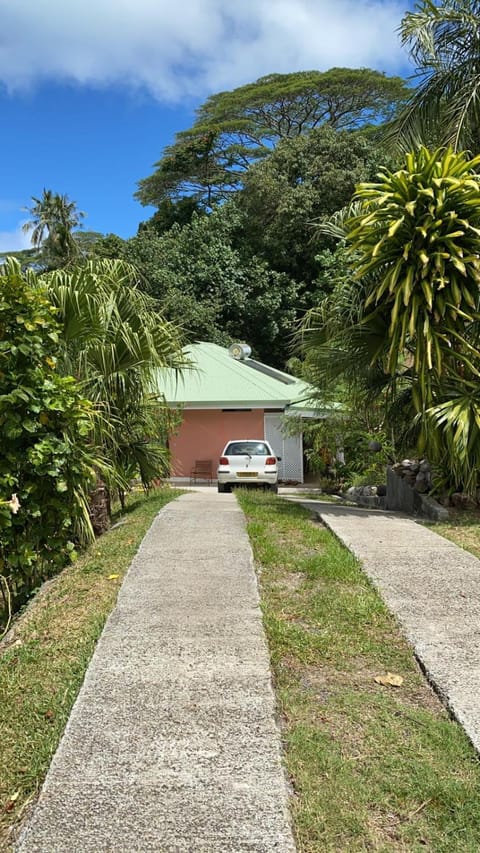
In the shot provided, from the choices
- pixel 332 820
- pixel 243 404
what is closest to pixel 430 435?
pixel 332 820

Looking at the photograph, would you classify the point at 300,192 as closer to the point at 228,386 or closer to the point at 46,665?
the point at 228,386

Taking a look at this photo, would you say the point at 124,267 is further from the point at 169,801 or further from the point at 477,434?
the point at 169,801

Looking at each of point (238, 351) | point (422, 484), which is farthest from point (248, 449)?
point (238, 351)

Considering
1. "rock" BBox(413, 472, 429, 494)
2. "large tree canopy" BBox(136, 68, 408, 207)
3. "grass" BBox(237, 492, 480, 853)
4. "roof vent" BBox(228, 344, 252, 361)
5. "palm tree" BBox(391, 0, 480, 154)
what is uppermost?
"large tree canopy" BBox(136, 68, 408, 207)

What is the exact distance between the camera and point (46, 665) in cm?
388

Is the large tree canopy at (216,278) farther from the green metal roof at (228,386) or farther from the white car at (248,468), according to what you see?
the white car at (248,468)

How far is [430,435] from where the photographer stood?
28.1ft

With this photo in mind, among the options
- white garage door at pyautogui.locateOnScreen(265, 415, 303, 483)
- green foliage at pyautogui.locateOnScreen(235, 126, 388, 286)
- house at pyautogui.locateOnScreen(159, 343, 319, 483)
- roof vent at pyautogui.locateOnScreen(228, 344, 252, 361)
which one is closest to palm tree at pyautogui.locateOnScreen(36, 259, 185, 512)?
house at pyautogui.locateOnScreen(159, 343, 319, 483)

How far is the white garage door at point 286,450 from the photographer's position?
2317cm

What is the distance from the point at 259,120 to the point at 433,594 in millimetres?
38594

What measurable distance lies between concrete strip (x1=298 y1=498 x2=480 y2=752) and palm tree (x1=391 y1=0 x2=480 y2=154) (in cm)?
677

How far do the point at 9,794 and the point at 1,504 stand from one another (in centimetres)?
240

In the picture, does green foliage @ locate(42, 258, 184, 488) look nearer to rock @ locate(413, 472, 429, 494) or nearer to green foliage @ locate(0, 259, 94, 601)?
green foliage @ locate(0, 259, 94, 601)

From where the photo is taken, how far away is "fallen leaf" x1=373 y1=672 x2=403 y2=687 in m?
3.58
